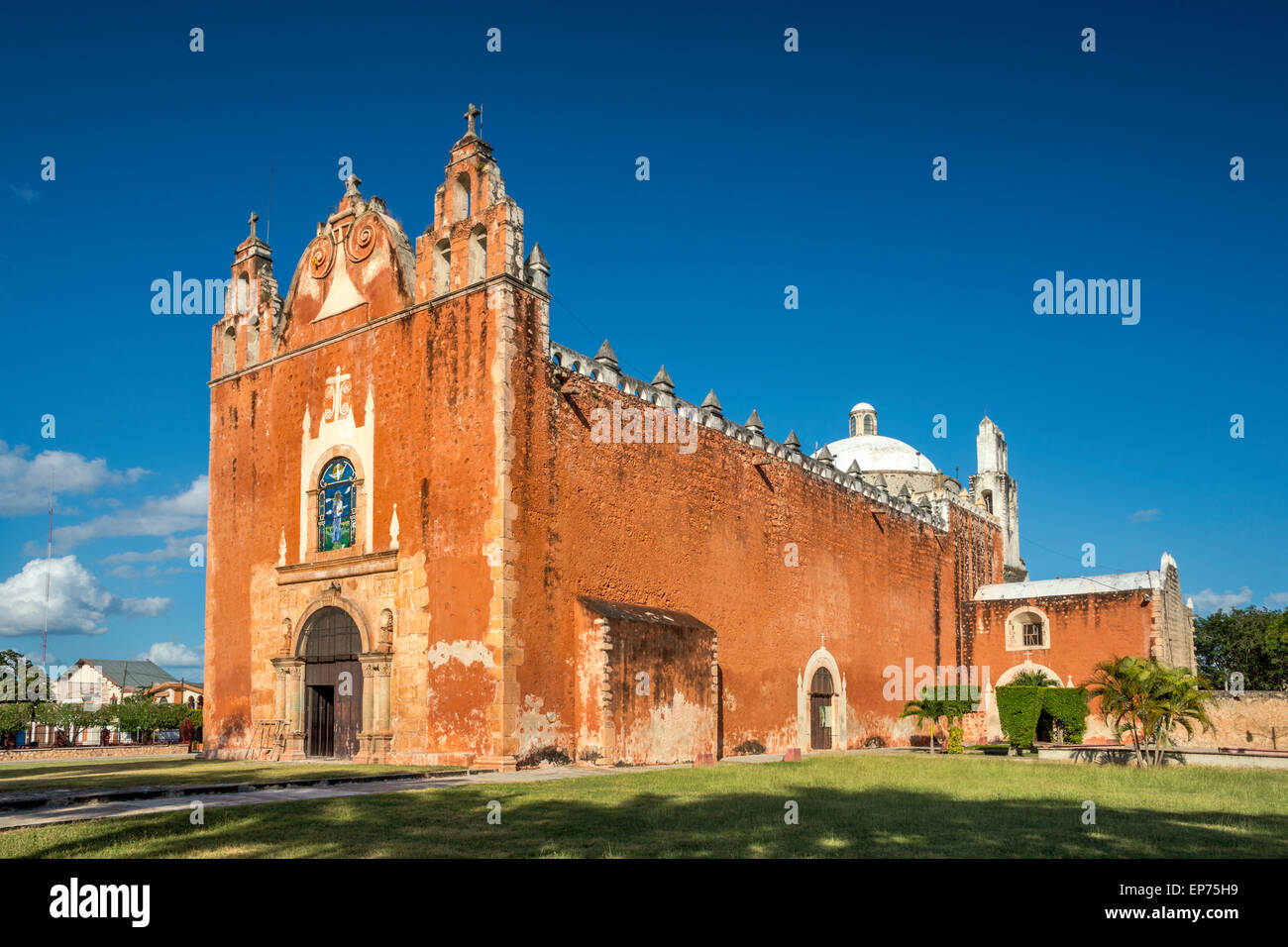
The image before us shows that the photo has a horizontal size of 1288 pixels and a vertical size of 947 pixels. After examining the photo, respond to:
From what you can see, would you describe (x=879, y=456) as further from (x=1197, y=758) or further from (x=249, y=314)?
(x=249, y=314)

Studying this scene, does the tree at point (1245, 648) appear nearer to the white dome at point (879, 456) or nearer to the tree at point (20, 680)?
the white dome at point (879, 456)

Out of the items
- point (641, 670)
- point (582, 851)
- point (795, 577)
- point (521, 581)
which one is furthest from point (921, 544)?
point (582, 851)

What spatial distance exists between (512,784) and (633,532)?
24.7 ft

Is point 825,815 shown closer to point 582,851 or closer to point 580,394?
point 582,851

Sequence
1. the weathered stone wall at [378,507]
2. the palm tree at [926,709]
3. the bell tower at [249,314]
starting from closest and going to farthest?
the weathered stone wall at [378,507], the bell tower at [249,314], the palm tree at [926,709]

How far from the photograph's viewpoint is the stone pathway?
31.9 ft

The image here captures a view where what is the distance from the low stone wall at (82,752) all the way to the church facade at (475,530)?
5.60 meters

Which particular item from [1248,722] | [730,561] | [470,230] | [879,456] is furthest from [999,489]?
[470,230]

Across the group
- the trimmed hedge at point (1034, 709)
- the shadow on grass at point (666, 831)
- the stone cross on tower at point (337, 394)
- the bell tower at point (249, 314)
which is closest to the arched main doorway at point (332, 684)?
the stone cross on tower at point (337, 394)

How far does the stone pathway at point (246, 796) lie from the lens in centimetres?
973

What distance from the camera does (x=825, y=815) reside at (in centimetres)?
1009

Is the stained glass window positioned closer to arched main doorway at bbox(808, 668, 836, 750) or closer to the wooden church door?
the wooden church door

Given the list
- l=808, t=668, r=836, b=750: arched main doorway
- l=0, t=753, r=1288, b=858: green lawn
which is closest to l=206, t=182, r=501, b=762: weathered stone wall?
l=0, t=753, r=1288, b=858: green lawn

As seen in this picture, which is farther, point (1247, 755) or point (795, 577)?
point (795, 577)
